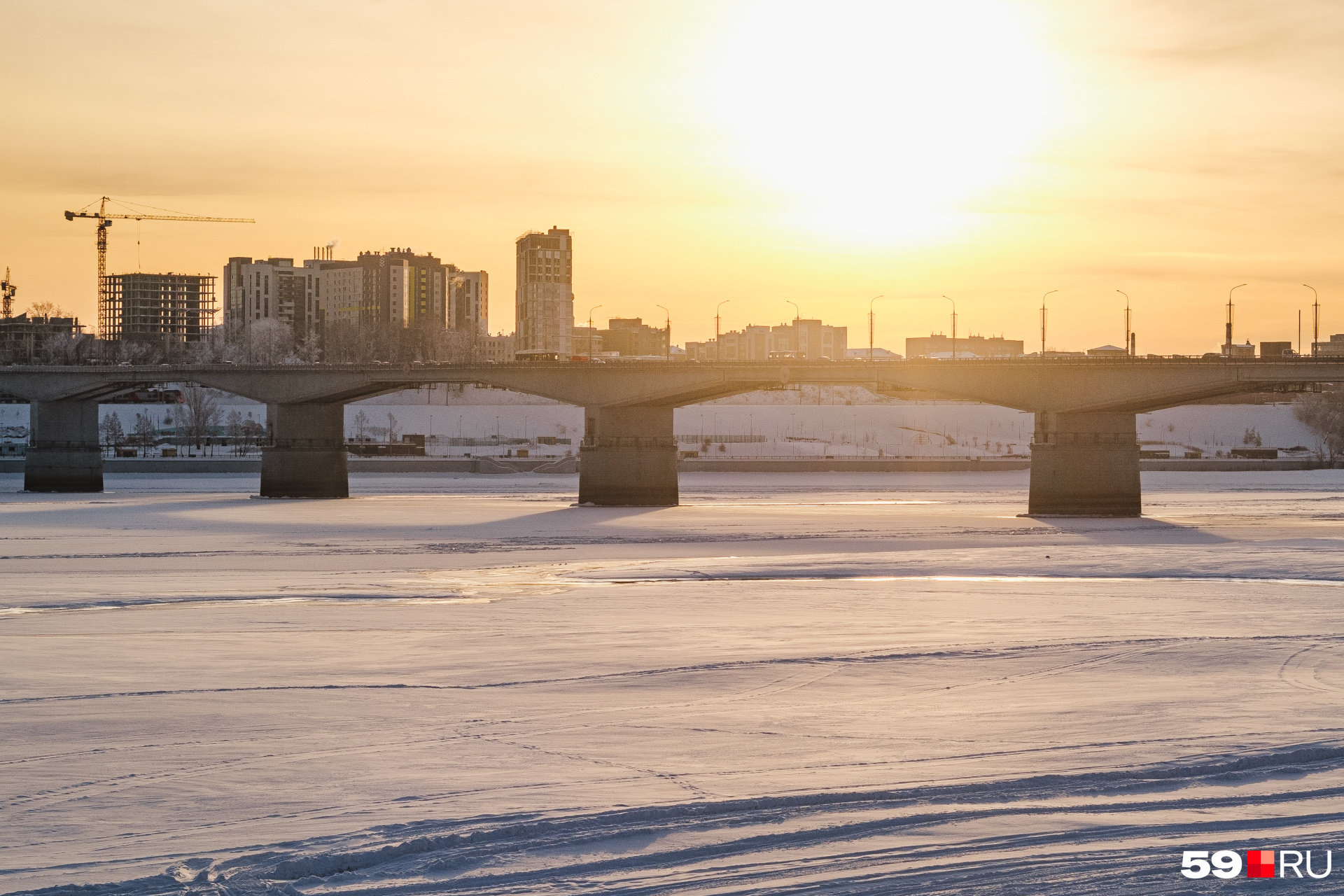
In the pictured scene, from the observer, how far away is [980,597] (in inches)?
1177

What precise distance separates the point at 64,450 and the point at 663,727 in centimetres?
8310

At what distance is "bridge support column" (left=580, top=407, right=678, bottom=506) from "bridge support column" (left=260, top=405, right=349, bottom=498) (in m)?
16.6

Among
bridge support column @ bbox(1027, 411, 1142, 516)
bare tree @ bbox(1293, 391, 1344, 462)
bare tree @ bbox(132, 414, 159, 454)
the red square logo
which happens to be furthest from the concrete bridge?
bare tree @ bbox(1293, 391, 1344, 462)

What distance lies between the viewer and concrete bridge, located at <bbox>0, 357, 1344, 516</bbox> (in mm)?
69875

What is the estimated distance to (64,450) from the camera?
8819 centimetres

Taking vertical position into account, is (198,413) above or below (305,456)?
above

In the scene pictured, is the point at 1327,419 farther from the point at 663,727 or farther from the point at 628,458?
the point at 663,727

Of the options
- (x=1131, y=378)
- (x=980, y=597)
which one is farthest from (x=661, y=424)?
(x=980, y=597)

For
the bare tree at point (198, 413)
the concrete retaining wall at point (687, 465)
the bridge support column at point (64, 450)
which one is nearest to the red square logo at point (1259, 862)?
the bridge support column at point (64, 450)

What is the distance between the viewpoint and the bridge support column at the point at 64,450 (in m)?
86.7

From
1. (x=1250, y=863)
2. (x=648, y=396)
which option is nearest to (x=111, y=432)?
(x=648, y=396)

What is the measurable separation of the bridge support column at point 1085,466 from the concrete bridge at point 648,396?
0.24ft

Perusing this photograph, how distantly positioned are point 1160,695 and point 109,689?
14046 millimetres

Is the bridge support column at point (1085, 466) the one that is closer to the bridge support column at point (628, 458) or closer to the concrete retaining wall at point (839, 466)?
the bridge support column at point (628, 458)
